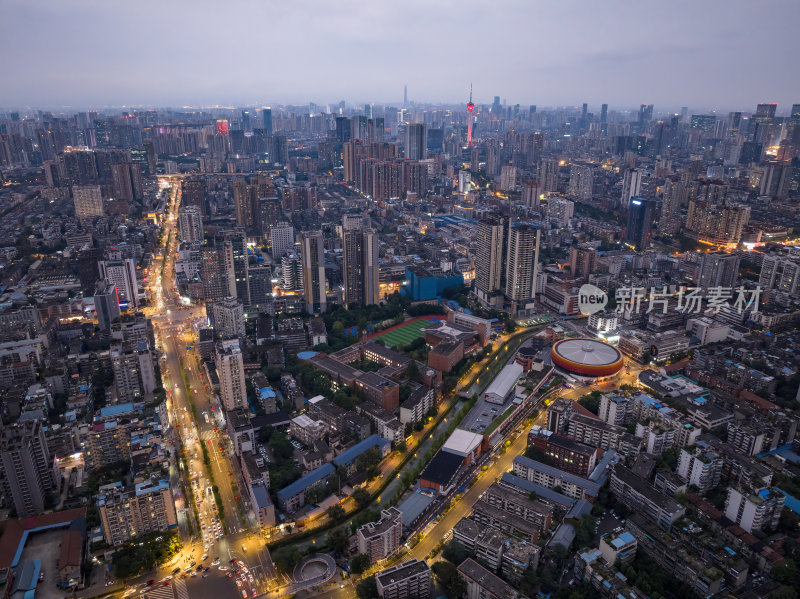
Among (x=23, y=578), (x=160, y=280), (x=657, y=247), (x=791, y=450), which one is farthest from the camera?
(x=657, y=247)

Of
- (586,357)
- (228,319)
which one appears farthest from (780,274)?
(228,319)

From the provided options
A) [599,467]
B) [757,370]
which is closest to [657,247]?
[757,370]

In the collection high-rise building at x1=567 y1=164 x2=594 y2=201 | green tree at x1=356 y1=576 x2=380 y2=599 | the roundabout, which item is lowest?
the roundabout

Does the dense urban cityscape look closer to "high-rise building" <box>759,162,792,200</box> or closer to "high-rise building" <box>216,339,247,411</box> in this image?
"high-rise building" <box>216,339,247,411</box>

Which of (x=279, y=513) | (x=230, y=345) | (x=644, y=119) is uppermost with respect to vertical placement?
(x=644, y=119)

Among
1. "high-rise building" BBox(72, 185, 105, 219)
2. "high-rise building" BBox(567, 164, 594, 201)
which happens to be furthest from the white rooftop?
"high-rise building" BBox(567, 164, 594, 201)

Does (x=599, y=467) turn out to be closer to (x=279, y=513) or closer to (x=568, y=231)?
(x=279, y=513)

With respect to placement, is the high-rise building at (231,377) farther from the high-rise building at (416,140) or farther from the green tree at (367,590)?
the high-rise building at (416,140)
